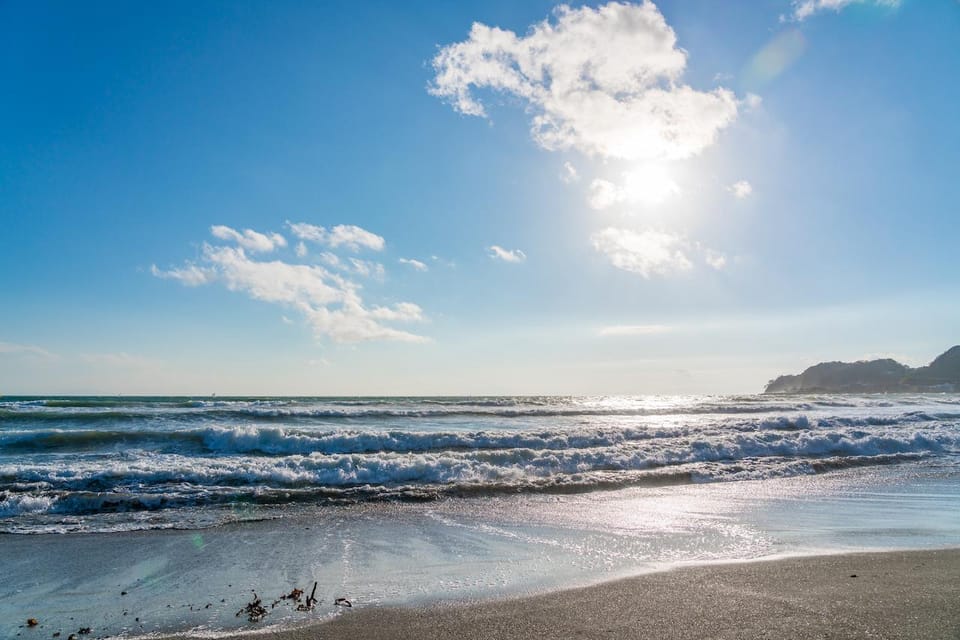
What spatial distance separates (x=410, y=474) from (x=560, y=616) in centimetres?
747

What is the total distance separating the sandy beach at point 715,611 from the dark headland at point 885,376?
104849 mm

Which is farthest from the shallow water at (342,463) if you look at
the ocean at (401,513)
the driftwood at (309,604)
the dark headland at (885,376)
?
the dark headland at (885,376)

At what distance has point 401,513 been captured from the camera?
8.60 meters

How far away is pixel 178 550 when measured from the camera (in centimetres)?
648

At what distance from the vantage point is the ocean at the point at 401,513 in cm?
521

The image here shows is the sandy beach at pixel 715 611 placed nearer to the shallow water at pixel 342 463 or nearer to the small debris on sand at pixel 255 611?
the small debris on sand at pixel 255 611

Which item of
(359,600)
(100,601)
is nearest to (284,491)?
(100,601)

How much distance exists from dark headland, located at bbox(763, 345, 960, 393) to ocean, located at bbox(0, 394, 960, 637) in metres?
96.6

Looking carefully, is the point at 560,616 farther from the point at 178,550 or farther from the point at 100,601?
the point at 178,550

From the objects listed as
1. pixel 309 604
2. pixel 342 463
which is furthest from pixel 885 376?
pixel 309 604

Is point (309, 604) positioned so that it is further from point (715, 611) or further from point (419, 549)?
point (715, 611)

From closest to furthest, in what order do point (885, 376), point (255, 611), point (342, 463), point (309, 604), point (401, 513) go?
point (255, 611), point (309, 604), point (401, 513), point (342, 463), point (885, 376)

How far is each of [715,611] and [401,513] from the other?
5557 mm

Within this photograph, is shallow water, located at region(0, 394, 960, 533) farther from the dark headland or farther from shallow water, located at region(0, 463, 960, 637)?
the dark headland
